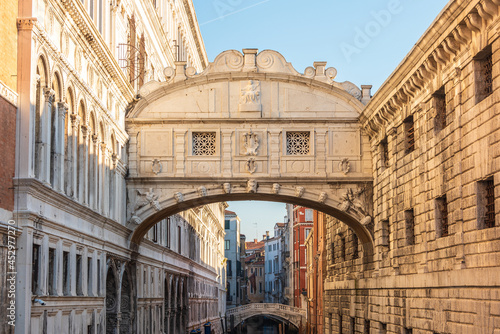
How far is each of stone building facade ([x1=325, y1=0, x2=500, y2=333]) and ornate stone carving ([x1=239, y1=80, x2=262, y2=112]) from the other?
3.47 meters

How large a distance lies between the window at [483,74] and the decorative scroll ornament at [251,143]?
1041 centimetres

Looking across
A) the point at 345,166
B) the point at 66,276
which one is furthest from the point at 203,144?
the point at 66,276

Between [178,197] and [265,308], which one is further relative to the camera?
[265,308]

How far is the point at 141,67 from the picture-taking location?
30.5 meters

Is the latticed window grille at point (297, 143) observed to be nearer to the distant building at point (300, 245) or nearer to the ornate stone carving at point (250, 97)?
the ornate stone carving at point (250, 97)

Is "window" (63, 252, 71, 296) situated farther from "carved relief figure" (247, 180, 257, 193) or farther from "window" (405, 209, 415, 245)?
"window" (405, 209, 415, 245)

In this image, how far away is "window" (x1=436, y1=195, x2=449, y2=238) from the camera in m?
19.1

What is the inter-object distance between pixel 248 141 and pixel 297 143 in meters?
1.58

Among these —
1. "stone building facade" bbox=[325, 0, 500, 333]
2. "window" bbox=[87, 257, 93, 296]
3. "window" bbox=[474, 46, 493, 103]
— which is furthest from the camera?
"window" bbox=[87, 257, 93, 296]

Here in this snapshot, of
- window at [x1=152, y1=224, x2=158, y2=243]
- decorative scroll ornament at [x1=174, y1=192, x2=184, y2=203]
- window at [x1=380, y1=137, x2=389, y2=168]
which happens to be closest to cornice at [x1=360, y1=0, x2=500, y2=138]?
window at [x1=380, y1=137, x2=389, y2=168]

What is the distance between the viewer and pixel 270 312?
70.8 metres

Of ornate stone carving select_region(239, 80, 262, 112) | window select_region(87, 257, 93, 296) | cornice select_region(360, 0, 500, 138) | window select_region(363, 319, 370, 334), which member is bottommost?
window select_region(363, 319, 370, 334)

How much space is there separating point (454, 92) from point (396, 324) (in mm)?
7562

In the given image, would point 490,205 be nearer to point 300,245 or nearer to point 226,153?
point 226,153
